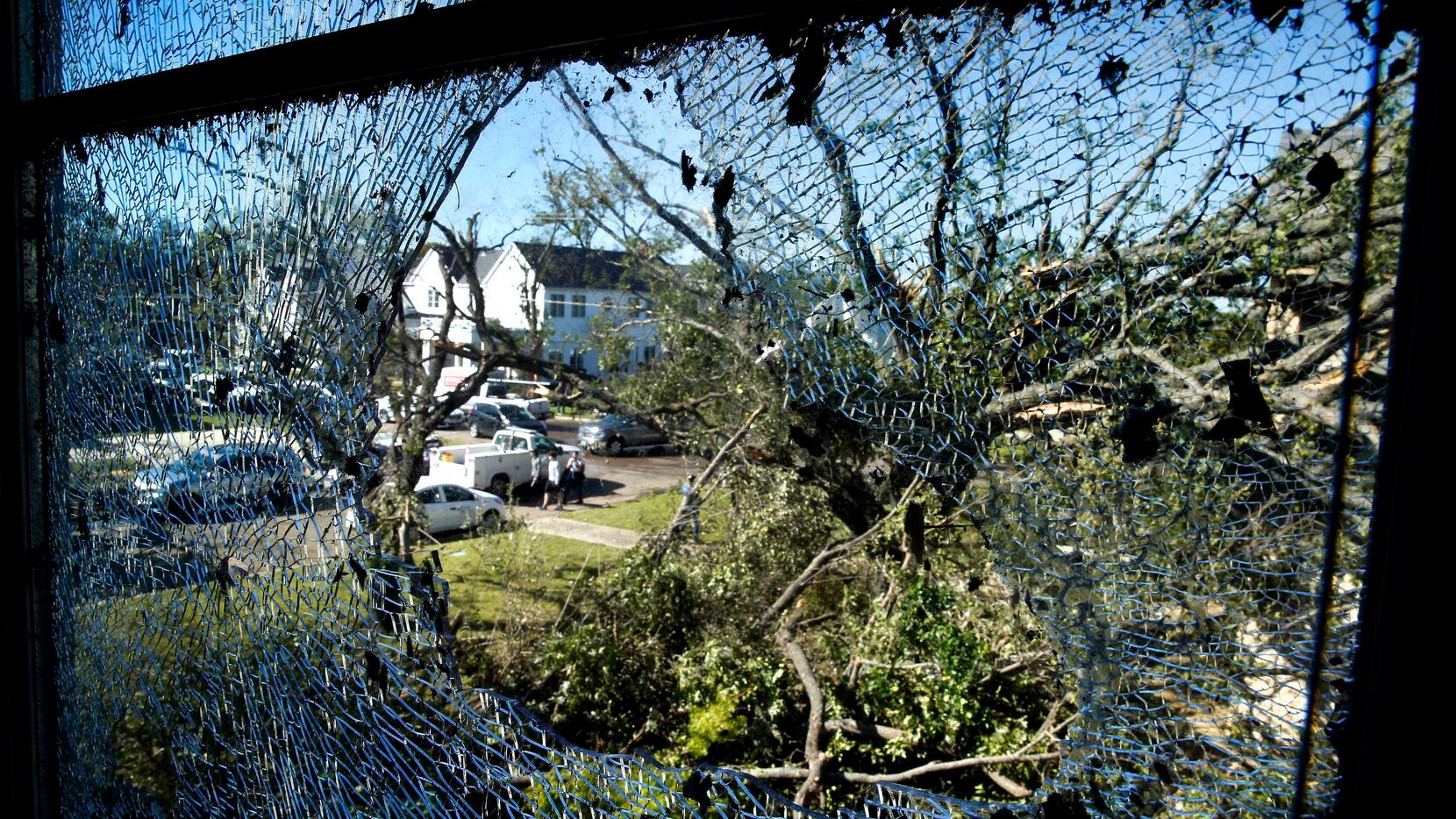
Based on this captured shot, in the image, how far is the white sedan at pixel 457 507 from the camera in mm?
7013

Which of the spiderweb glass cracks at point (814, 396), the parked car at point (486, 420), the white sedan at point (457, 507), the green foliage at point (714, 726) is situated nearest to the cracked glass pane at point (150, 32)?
the spiderweb glass cracks at point (814, 396)

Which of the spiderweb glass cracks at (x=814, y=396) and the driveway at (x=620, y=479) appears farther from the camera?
the driveway at (x=620, y=479)

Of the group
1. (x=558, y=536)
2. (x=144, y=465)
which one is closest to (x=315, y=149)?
(x=144, y=465)

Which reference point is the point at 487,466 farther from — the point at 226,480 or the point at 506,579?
the point at 226,480

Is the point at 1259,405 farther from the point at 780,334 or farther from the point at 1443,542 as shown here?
the point at 780,334

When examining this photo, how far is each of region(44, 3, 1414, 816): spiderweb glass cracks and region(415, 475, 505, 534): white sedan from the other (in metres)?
5.40

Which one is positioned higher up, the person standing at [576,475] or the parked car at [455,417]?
the parked car at [455,417]

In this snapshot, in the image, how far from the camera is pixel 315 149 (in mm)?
1347

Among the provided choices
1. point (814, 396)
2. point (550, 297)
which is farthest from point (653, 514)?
point (814, 396)

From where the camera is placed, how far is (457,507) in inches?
288

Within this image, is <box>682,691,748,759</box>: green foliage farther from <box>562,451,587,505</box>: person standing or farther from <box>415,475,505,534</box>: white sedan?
<box>562,451,587,505</box>: person standing

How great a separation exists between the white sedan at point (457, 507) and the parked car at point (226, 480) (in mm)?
5400

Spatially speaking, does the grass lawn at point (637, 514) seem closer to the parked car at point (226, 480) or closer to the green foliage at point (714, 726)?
the green foliage at point (714, 726)

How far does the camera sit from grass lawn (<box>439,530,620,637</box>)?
6051 mm
